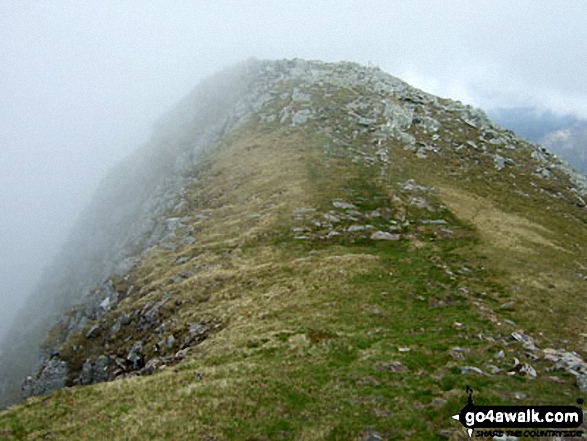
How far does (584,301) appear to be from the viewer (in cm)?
3042

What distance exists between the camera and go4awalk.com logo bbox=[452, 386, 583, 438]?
1542 cm

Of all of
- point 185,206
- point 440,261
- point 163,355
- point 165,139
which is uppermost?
point 165,139

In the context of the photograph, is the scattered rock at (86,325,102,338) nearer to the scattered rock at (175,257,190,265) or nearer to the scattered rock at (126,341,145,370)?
the scattered rock at (126,341,145,370)

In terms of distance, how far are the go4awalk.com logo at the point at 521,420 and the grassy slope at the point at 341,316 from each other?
64cm

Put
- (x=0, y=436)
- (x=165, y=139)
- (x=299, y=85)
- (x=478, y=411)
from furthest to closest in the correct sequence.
→ (x=165, y=139) → (x=299, y=85) → (x=0, y=436) → (x=478, y=411)

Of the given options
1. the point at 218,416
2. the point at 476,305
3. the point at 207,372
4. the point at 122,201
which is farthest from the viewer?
the point at 122,201

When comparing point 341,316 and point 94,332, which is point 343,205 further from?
point 94,332

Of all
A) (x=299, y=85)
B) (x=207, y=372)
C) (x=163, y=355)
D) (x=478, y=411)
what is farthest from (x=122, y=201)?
(x=478, y=411)

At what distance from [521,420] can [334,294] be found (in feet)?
58.7

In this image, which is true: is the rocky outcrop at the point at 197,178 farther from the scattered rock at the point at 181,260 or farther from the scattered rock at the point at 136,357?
the scattered rock at the point at 181,260

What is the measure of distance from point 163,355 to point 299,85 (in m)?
90.5

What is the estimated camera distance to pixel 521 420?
1622cm

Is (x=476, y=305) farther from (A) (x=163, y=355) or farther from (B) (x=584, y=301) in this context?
(A) (x=163, y=355)

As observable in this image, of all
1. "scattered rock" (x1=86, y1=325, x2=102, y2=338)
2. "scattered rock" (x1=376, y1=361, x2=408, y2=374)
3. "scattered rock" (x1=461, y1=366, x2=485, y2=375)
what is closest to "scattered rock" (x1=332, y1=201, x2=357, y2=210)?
"scattered rock" (x1=86, y1=325, x2=102, y2=338)
